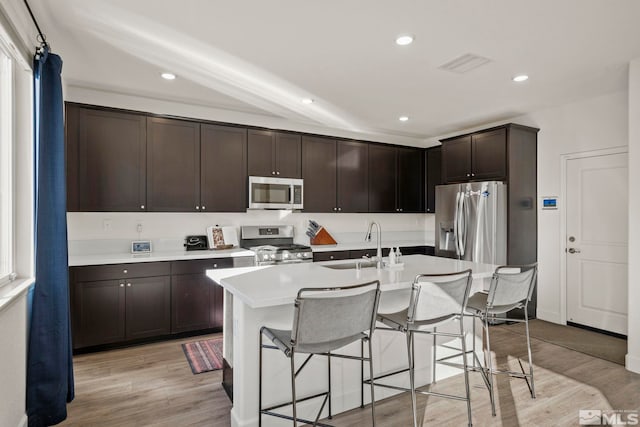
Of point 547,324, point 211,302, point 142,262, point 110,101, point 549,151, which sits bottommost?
point 547,324

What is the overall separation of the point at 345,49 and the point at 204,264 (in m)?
2.50

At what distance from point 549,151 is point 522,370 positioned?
285 centimetres

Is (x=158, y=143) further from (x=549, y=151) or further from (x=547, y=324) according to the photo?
(x=547, y=324)

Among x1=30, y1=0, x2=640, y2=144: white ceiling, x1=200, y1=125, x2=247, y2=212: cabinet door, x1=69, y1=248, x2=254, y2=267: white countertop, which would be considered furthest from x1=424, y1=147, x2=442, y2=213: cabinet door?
x1=69, y1=248, x2=254, y2=267: white countertop

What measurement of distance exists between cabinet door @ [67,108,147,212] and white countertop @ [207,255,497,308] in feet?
6.00

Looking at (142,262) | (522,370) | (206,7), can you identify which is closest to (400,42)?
(206,7)

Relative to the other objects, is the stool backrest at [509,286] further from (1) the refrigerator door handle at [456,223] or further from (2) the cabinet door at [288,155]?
(2) the cabinet door at [288,155]

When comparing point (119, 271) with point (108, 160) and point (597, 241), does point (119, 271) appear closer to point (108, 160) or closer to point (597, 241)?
point (108, 160)

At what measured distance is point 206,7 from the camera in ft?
7.72

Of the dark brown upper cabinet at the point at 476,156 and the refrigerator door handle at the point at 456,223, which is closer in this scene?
the dark brown upper cabinet at the point at 476,156

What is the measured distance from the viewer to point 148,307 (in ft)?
12.1

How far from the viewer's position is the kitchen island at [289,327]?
6.93 ft

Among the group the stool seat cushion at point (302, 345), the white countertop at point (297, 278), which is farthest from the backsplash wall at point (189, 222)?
the stool seat cushion at point (302, 345)

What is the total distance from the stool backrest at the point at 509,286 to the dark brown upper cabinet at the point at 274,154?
2909 mm
